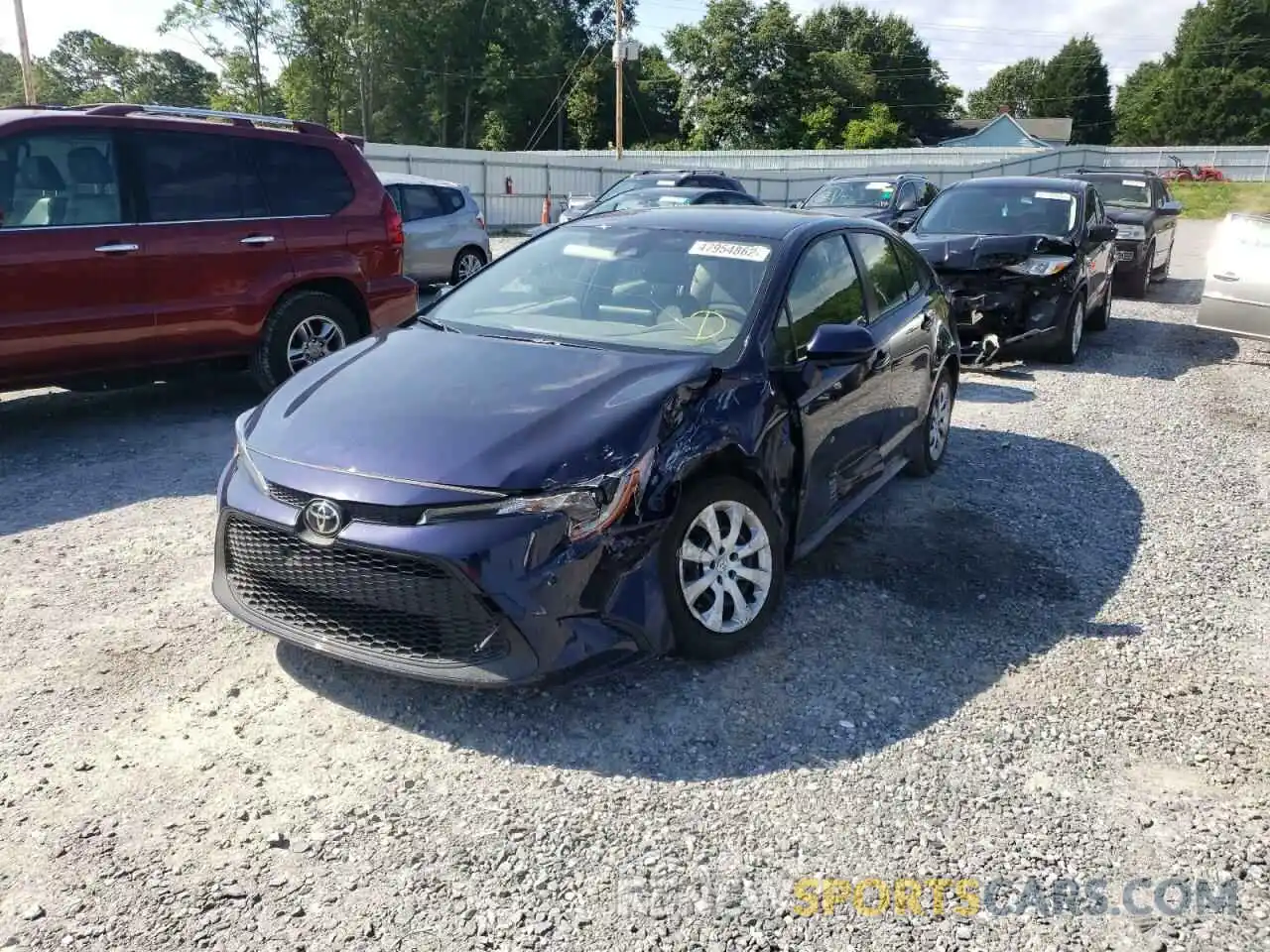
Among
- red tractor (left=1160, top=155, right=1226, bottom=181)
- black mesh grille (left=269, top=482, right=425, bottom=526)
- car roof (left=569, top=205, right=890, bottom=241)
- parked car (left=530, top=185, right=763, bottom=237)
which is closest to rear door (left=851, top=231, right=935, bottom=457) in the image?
car roof (left=569, top=205, right=890, bottom=241)

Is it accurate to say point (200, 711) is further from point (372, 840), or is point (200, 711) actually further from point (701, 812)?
point (701, 812)

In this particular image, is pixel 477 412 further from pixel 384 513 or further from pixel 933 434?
pixel 933 434

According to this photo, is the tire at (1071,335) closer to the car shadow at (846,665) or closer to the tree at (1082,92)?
the car shadow at (846,665)

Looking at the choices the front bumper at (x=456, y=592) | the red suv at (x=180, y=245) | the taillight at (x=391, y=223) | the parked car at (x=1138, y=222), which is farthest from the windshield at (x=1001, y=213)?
the front bumper at (x=456, y=592)

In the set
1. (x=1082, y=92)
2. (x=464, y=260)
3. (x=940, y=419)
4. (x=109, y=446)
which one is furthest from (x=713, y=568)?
(x=1082, y=92)

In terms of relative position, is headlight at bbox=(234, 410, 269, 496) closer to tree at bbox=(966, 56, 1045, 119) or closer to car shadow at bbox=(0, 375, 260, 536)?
car shadow at bbox=(0, 375, 260, 536)

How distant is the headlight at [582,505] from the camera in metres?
3.21

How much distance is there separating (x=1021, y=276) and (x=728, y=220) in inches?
208

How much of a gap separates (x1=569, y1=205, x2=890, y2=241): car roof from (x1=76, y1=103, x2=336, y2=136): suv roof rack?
3.14 meters

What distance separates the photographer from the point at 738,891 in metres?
2.71

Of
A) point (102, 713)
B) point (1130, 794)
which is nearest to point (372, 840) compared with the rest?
point (102, 713)

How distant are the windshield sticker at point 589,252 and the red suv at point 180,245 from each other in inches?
122

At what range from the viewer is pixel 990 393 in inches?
337

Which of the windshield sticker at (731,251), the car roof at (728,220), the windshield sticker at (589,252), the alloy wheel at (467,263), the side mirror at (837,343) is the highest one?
the car roof at (728,220)
